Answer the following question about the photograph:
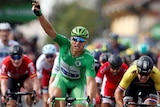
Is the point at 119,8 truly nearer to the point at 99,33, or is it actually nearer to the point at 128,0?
the point at 128,0

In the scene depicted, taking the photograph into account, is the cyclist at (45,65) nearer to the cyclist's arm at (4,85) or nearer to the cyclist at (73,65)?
the cyclist's arm at (4,85)

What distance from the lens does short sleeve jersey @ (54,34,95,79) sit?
13.0 m

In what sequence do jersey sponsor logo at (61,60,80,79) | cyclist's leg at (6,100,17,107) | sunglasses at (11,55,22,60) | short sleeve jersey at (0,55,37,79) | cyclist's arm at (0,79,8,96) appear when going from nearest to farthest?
jersey sponsor logo at (61,60,80,79)
cyclist's leg at (6,100,17,107)
sunglasses at (11,55,22,60)
cyclist's arm at (0,79,8,96)
short sleeve jersey at (0,55,37,79)

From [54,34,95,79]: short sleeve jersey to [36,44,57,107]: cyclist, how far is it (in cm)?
335

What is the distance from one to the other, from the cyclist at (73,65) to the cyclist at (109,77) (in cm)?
166

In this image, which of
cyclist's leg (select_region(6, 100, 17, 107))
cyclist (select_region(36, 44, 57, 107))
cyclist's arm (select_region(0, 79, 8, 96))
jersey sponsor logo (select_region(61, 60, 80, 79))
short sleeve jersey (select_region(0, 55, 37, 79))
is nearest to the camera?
jersey sponsor logo (select_region(61, 60, 80, 79))

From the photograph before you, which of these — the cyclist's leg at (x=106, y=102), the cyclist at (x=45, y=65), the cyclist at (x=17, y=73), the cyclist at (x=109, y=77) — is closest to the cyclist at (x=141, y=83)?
the cyclist at (x=109, y=77)

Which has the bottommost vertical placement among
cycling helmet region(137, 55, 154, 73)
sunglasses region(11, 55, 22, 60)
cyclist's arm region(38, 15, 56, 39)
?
cycling helmet region(137, 55, 154, 73)

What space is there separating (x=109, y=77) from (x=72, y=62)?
2.66 m

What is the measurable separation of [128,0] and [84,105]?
267ft

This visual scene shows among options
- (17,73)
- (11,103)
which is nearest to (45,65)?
(17,73)

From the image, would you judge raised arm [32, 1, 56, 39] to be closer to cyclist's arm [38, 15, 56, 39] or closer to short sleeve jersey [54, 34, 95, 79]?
cyclist's arm [38, 15, 56, 39]

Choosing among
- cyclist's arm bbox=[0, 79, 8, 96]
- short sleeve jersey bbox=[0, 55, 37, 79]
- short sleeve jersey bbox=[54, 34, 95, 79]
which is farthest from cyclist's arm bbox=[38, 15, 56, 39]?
cyclist's arm bbox=[0, 79, 8, 96]

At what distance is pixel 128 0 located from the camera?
93.6 meters
